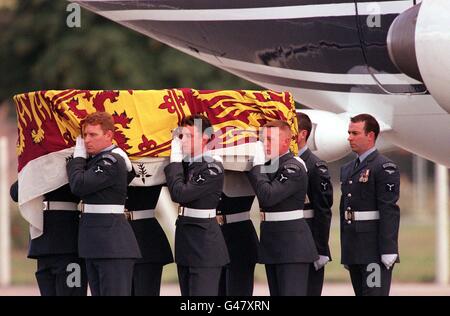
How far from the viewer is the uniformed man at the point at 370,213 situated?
9367 mm

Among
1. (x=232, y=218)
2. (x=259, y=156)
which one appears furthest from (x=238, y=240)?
(x=259, y=156)

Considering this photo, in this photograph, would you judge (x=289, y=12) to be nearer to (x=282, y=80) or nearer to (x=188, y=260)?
(x=282, y=80)

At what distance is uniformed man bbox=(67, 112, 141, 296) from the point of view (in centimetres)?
867

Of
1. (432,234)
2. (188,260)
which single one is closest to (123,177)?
(188,260)

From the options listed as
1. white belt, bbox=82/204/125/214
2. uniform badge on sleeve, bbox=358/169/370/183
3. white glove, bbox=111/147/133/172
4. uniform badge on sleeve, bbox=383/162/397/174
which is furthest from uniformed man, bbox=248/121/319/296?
white belt, bbox=82/204/125/214

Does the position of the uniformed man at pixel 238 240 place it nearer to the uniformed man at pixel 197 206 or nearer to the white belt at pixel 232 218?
the white belt at pixel 232 218

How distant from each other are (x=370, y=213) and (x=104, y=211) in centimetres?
189

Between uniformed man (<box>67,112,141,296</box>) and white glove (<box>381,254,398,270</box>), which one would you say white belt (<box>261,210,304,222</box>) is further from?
uniformed man (<box>67,112,141,296</box>)

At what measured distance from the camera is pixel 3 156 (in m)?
15.6

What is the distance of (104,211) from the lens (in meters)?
8.78

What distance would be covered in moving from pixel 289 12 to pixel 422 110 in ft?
4.09

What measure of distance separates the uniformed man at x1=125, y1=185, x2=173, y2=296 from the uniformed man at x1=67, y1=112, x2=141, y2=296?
0.45 metres

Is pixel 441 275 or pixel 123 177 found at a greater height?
pixel 123 177

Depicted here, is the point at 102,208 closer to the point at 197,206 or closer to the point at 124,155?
the point at 124,155
